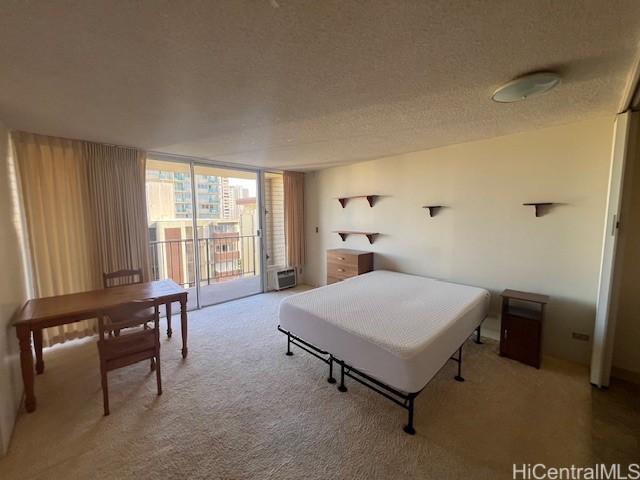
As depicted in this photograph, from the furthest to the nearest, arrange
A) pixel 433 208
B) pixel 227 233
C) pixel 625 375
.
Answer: pixel 227 233
pixel 433 208
pixel 625 375

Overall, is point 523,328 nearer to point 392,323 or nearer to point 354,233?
point 392,323

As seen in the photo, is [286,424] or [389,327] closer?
[286,424]

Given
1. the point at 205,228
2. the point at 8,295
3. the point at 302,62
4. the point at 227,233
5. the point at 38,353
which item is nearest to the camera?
the point at 302,62

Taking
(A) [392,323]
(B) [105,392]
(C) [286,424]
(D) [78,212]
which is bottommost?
(C) [286,424]

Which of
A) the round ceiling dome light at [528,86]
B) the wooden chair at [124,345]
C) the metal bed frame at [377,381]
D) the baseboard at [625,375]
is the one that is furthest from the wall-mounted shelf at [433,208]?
the wooden chair at [124,345]

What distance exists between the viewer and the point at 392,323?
218cm

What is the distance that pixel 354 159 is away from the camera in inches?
163

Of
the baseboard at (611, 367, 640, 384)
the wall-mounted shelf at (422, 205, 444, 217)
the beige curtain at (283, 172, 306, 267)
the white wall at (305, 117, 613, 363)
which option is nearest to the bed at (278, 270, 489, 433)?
the white wall at (305, 117, 613, 363)

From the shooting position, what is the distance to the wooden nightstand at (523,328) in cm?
252

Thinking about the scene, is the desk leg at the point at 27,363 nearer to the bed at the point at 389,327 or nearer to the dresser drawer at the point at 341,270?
the bed at the point at 389,327

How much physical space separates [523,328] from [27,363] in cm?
431

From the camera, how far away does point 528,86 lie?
167 cm

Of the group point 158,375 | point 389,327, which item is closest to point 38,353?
point 158,375

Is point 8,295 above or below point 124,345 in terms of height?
above
